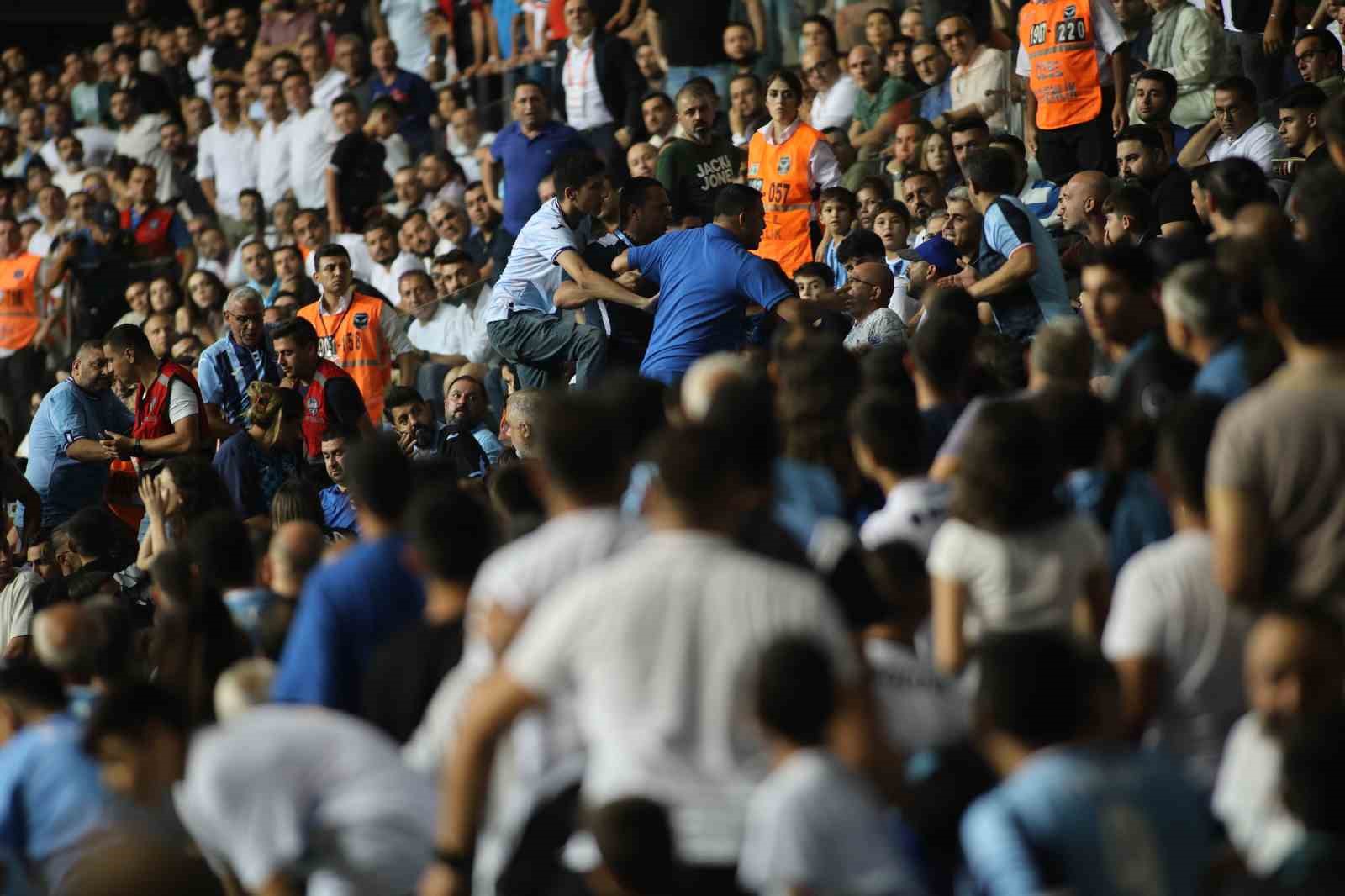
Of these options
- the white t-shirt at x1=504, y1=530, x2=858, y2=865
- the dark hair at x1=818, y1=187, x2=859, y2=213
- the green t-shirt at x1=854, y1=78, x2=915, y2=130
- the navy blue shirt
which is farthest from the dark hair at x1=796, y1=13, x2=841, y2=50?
the white t-shirt at x1=504, y1=530, x2=858, y2=865

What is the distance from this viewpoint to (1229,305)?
16.7ft

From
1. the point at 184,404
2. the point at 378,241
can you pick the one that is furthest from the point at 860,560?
the point at 378,241

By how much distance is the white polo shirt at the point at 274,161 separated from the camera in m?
15.9

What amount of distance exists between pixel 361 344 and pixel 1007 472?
7.50m

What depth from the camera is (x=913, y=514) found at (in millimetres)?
4680

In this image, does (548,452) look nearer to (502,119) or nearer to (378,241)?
(378,241)

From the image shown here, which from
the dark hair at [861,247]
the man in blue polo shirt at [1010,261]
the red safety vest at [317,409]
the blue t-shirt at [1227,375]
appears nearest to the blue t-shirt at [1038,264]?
the man in blue polo shirt at [1010,261]

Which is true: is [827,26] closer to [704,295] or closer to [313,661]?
[704,295]

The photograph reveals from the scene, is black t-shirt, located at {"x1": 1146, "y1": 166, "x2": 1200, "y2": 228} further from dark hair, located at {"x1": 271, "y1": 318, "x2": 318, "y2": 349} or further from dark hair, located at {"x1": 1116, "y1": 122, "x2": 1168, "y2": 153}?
dark hair, located at {"x1": 271, "y1": 318, "x2": 318, "y2": 349}

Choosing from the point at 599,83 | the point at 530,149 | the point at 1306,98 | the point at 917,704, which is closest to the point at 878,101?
the point at 599,83

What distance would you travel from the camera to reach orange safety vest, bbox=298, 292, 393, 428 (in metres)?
11.2

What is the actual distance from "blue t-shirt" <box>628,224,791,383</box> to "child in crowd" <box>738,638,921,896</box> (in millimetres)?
4688

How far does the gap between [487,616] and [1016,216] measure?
503cm

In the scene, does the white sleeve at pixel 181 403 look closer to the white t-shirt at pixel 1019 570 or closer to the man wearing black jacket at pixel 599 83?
A: the man wearing black jacket at pixel 599 83
